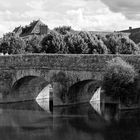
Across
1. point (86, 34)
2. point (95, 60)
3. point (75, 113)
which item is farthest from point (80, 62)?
point (86, 34)

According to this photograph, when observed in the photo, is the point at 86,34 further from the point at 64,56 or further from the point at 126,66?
the point at 126,66

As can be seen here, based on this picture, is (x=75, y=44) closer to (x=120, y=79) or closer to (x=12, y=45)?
(x=12, y=45)

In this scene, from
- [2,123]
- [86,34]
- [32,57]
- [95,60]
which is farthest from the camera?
[86,34]

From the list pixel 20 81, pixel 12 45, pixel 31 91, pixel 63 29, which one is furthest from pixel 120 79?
pixel 63 29

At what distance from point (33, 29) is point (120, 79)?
43.2 metres

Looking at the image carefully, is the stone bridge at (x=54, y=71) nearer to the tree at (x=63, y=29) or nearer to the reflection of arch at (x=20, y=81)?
the reflection of arch at (x=20, y=81)

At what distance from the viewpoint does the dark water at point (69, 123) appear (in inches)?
700

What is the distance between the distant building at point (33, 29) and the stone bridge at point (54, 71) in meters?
32.1

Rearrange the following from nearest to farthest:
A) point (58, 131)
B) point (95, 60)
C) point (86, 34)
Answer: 1. point (58, 131)
2. point (95, 60)
3. point (86, 34)

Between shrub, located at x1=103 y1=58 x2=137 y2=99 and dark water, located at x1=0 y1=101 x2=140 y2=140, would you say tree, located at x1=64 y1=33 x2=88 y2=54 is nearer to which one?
dark water, located at x1=0 y1=101 x2=140 y2=140

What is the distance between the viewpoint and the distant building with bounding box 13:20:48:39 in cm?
6044

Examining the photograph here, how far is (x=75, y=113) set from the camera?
23141 millimetres

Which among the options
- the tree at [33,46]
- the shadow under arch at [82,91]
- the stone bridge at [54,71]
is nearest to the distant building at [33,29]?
the tree at [33,46]

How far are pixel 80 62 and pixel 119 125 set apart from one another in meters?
5.73
